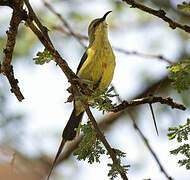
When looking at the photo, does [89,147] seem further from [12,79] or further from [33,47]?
[33,47]

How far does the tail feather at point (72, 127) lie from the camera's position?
4.07 meters

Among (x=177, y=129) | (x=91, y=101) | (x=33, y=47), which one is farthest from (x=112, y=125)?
(x=177, y=129)

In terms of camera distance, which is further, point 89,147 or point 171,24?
point 89,147

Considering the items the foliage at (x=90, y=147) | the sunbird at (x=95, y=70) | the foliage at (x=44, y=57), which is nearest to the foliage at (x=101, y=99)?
the foliage at (x=90, y=147)

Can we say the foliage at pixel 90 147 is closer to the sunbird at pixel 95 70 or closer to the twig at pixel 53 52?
the twig at pixel 53 52

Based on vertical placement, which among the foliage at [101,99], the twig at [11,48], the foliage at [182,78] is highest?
the twig at [11,48]

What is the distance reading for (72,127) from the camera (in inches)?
170

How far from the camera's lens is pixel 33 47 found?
23.6 ft

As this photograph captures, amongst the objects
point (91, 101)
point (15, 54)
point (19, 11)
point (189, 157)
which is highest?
point (15, 54)

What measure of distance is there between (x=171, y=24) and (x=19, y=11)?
0.98 meters

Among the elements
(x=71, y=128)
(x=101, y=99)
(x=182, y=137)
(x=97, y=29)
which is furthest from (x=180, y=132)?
(x=97, y=29)

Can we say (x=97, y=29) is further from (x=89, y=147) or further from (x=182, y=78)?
(x=182, y=78)

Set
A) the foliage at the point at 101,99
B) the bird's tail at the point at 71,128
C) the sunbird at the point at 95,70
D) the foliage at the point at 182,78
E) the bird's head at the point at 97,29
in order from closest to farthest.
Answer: the foliage at the point at 182,78
the foliage at the point at 101,99
the bird's tail at the point at 71,128
the sunbird at the point at 95,70
the bird's head at the point at 97,29

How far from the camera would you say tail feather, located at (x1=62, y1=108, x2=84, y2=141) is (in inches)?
160
